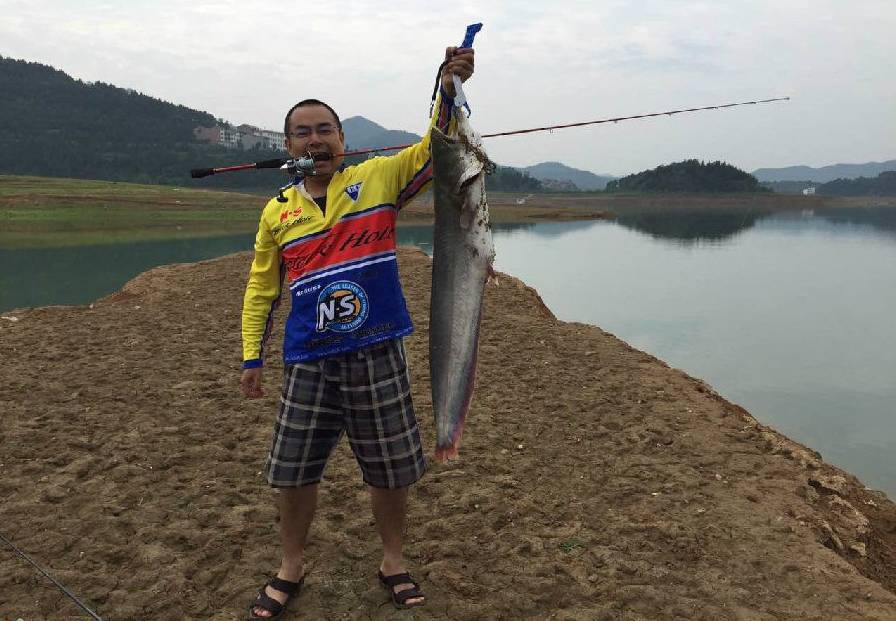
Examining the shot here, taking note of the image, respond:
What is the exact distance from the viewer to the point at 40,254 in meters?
23.2

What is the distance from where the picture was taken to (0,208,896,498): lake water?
32.0ft

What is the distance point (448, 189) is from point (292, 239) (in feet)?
2.69

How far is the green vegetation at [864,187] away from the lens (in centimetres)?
12138

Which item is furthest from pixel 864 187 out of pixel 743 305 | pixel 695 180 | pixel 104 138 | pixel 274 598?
pixel 274 598

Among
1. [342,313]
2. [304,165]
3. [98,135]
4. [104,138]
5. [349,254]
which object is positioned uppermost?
[98,135]

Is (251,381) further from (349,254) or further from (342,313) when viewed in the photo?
(349,254)

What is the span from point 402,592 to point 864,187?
530ft

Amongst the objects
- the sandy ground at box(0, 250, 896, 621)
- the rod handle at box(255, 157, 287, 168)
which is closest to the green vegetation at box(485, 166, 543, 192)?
the sandy ground at box(0, 250, 896, 621)

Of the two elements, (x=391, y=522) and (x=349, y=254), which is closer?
(x=349, y=254)

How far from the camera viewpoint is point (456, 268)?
272 centimetres

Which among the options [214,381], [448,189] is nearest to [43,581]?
[448,189]

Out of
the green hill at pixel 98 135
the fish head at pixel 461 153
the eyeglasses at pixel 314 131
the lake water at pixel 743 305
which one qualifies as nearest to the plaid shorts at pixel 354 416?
the fish head at pixel 461 153

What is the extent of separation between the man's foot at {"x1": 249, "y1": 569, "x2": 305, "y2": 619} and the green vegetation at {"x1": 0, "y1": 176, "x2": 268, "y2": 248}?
95.7 feet

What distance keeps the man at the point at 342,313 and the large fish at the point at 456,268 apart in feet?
0.54
